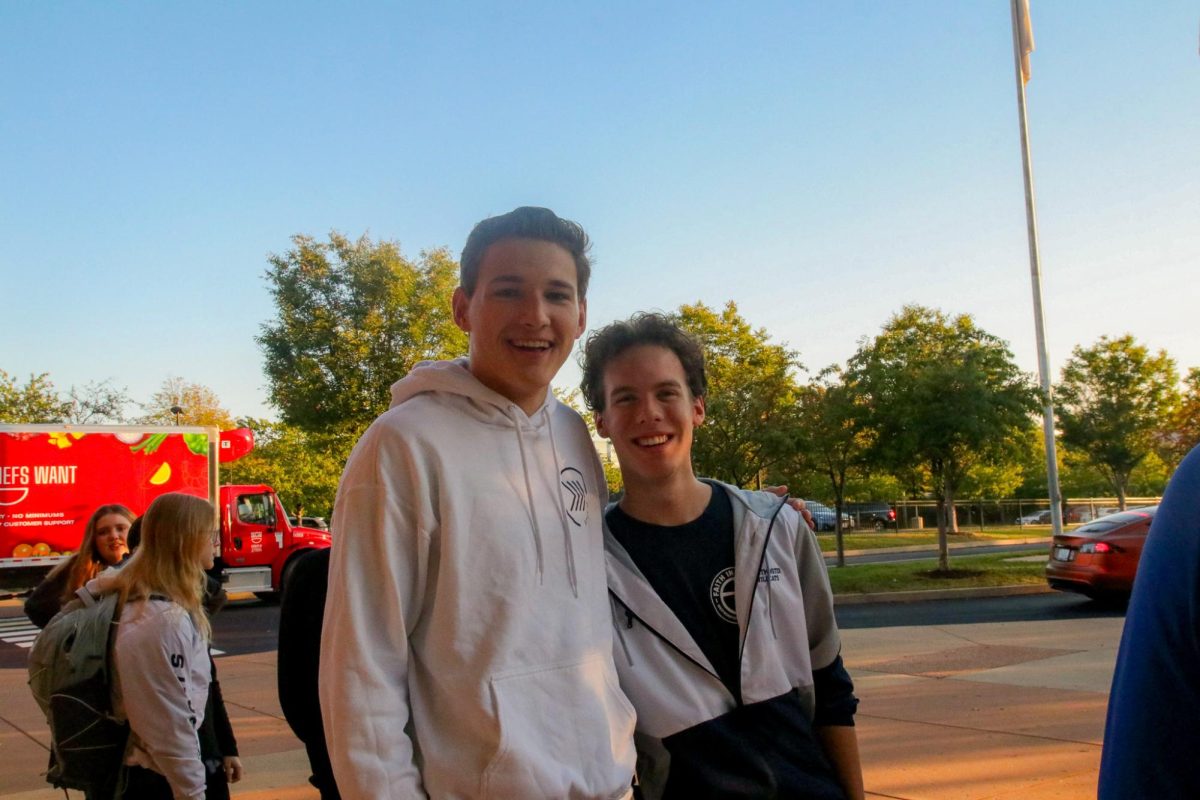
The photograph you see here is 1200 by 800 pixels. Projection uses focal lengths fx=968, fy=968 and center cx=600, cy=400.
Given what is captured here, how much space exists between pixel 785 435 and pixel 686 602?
15.6 m

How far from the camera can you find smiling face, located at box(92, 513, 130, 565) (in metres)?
4.47

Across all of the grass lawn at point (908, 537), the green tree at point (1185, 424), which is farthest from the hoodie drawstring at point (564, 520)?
the green tree at point (1185, 424)

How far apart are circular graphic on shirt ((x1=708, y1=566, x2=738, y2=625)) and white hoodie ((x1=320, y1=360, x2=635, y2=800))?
0.38 m

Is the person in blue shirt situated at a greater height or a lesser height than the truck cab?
greater

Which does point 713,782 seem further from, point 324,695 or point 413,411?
point 413,411

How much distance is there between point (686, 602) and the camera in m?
2.29

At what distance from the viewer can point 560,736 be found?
182 cm

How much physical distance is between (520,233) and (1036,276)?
19261 mm

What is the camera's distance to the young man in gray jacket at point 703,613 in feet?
7.09

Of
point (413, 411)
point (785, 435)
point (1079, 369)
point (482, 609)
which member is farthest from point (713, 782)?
point (1079, 369)

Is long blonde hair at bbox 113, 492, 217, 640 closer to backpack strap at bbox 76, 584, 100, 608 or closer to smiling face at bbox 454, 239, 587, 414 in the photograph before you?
backpack strap at bbox 76, 584, 100, 608

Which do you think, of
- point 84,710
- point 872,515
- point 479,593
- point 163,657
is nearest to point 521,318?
point 479,593

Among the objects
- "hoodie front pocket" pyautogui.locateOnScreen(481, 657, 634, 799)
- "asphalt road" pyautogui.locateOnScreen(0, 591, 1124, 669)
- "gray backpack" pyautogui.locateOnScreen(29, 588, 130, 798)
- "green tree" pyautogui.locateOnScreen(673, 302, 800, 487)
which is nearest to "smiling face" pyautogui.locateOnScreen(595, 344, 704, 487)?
"hoodie front pocket" pyautogui.locateOnScreen(481, 657, 634, 799)

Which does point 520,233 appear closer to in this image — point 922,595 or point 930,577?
point 922,595
